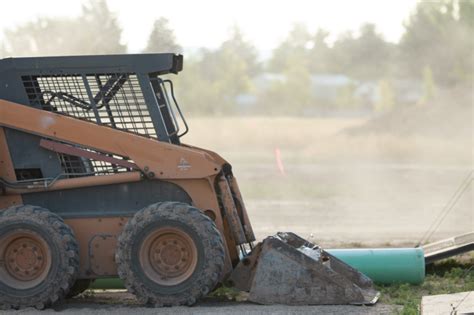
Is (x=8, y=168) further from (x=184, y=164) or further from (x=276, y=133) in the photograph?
(x=276, y=133)

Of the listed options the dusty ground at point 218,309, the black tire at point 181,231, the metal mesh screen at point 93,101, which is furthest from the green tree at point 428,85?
the black tire at point 181,231

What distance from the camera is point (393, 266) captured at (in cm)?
1297

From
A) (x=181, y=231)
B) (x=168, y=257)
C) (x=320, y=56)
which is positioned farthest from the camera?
(x=320, y=56)

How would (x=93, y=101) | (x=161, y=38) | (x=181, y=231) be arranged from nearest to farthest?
(x=181, y=231) < (x=93, y=101) < (x=161, y=38)

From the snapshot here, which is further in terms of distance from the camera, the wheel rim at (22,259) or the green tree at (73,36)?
the green tree at (73,36)

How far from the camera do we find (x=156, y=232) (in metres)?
11.3

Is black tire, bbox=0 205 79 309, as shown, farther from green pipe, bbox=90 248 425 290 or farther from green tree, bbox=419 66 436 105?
green tree, bbox=419 66 436 105

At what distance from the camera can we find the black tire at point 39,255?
443 inches

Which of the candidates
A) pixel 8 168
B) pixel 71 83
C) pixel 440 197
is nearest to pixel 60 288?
pixel 8 168

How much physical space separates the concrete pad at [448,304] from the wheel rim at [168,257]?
2.44 meters

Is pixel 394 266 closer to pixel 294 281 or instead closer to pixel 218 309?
pixel 294 281

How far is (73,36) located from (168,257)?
39.2 feet

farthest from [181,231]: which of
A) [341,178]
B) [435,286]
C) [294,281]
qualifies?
[341,178]

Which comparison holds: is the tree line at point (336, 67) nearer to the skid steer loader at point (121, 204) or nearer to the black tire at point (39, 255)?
the skid steer loader at point (121, 204)
